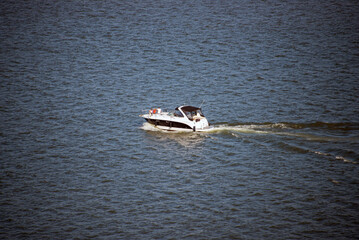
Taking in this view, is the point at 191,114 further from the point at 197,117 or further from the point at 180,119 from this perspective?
the point at 180,119

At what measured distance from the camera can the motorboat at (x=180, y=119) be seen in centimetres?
4909

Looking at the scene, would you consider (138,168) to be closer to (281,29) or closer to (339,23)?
(281,29)

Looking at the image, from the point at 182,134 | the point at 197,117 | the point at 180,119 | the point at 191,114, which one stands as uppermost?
the point at 191,114

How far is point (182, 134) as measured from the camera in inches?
1961

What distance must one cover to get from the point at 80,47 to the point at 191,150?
146 feet

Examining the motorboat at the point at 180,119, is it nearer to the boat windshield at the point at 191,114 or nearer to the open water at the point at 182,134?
the boat windshield at the point at 191,114

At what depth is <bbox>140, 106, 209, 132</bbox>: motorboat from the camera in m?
49.1

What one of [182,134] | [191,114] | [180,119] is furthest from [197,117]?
[182,134]

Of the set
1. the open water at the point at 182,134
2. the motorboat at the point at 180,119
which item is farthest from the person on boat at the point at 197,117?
the open water at the point at 182,134

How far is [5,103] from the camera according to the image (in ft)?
196

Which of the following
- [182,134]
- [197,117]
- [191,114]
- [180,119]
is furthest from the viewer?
[191,114]

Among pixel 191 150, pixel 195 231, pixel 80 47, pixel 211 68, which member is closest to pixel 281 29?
pixel 211 68

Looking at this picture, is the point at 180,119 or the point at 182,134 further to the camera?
the point at 182,134

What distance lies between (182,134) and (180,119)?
165 centimetres
